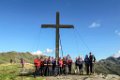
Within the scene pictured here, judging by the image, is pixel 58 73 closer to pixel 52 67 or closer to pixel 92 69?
pixel 52 67

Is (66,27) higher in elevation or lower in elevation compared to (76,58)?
higher

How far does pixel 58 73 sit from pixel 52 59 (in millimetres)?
1954

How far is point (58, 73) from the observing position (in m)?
44.4

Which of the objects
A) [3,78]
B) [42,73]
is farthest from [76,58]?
[3,78]

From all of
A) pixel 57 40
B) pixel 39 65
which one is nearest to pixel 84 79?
pixel 39 65

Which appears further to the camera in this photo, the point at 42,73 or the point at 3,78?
the point at 42,73

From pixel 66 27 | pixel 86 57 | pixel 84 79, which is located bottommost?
pixel 84 79

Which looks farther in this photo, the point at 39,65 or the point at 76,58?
the point at 76,58

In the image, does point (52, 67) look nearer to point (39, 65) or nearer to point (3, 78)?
point (39, 65)

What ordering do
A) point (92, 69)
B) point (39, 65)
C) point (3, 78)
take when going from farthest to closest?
point (92, 69), point (39, 65), point (3, 78)

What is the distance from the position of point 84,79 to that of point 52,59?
28.4 feet

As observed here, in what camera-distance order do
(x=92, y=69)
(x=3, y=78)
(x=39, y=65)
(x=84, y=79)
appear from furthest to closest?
(x=92, y=69) → (x=39, y=65) → (x=84, y=79) → (x=3, y=78)

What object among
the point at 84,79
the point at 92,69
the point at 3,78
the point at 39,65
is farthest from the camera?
the point at 92,69

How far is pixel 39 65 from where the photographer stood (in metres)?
42.8
